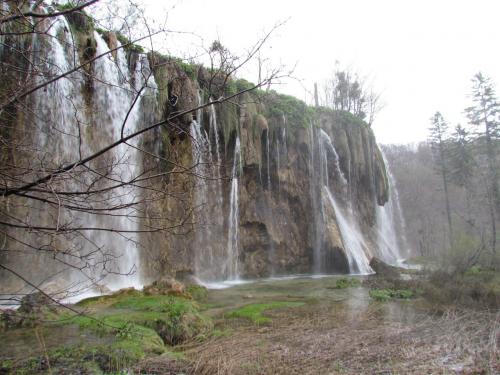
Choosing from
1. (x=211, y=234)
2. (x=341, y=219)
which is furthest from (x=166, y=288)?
(x=341, y=219)

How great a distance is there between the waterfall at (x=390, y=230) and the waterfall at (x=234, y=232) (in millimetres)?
12200

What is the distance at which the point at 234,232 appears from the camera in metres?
19.2

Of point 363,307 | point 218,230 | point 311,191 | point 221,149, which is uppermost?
point 221,149

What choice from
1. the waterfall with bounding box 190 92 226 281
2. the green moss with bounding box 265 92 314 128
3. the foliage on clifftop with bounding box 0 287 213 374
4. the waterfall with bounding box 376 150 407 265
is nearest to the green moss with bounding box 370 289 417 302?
the foliage on clifftop with bounding box 0 287 213 374

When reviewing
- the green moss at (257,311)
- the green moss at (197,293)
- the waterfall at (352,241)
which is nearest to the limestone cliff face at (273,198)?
the waterfall at (352,241)

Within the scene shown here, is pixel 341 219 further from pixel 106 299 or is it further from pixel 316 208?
pixel 106 299

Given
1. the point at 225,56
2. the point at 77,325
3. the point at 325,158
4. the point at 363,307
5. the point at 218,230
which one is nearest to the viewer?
the point at 225,56

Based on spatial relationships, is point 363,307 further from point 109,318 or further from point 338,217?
point 338,217

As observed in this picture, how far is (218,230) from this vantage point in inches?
731

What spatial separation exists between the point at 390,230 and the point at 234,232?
1974 cm

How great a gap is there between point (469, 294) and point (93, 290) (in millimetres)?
10455

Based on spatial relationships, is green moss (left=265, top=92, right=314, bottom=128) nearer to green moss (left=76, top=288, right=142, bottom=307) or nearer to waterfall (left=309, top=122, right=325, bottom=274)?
waterfall (left=309, top=122, right=325, bottom=274)

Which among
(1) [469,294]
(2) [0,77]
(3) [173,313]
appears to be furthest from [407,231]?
(2) [0,77]

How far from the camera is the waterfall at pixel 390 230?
93.9ft
